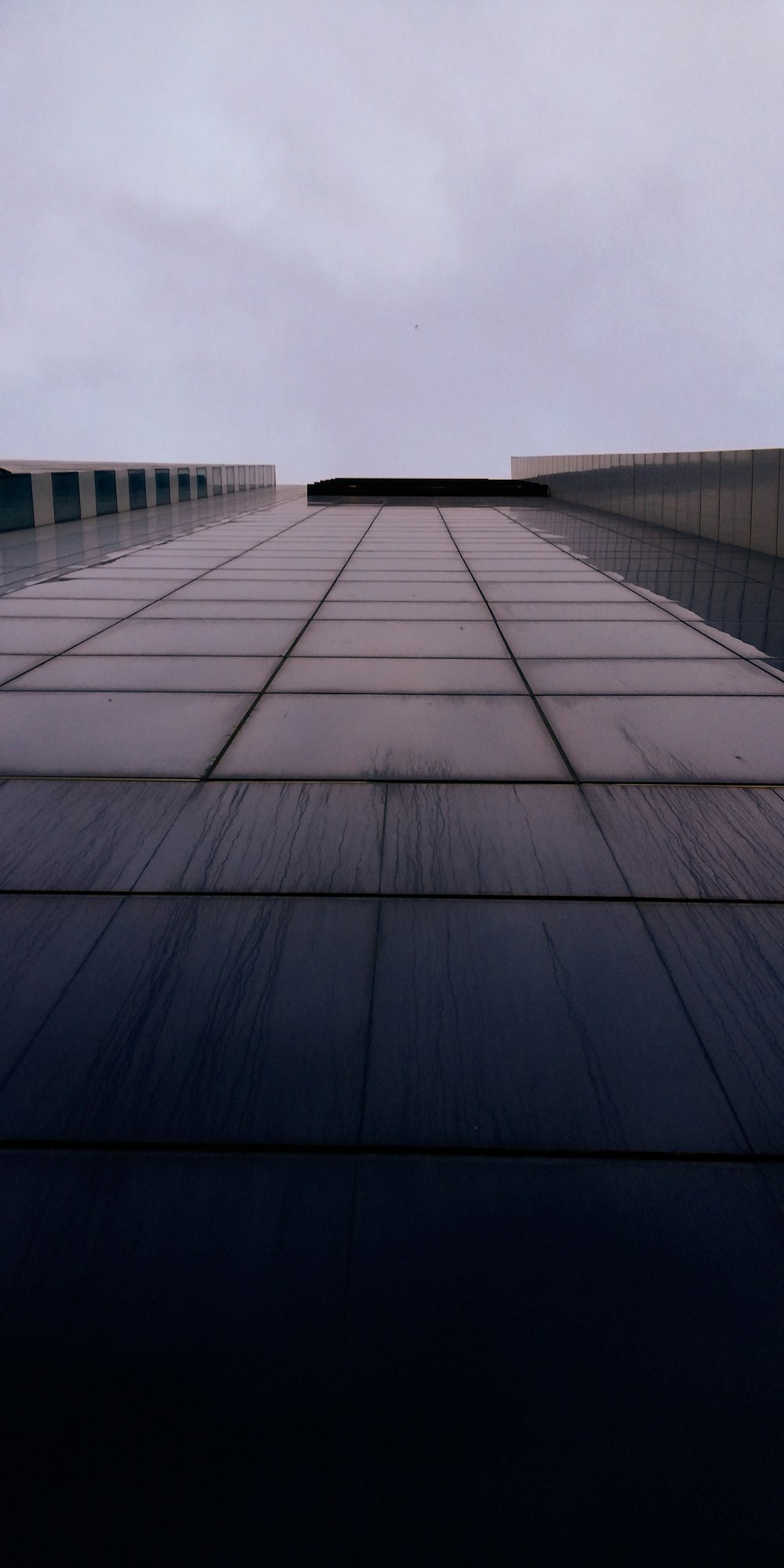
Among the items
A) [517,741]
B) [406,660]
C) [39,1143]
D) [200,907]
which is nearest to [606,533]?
[406,660]

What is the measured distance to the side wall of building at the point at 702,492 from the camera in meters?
8.84

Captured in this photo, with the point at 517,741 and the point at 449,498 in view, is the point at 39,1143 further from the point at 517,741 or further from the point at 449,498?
the point at 449,498

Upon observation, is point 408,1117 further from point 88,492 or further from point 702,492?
point 88,492

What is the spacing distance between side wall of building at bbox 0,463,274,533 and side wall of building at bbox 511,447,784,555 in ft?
26.6

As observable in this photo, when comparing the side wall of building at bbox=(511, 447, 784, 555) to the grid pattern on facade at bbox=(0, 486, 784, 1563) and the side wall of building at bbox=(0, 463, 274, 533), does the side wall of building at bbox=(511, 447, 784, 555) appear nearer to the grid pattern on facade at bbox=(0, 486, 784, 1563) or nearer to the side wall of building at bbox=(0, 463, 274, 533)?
the grid pattern on facade at bbox=(0, 486, 784, 1563)

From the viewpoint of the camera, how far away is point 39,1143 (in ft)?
5.41

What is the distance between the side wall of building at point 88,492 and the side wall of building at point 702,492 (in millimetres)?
8111

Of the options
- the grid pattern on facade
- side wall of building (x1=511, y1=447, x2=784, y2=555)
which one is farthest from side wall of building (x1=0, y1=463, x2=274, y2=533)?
the grid pattern on facade

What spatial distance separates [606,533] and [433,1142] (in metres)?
11.2

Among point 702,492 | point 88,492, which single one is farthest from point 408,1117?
point 88,492

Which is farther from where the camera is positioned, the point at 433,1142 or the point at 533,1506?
the point at 433,1142

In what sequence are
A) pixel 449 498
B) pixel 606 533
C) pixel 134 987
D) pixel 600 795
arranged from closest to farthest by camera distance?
pixel 134 987, pixel 600 795, pixel 606 533, pixel 449 498

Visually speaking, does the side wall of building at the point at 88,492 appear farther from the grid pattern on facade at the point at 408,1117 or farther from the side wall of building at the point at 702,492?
the grid pattern on facade at the point at 408,1117

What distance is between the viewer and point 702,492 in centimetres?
1068
